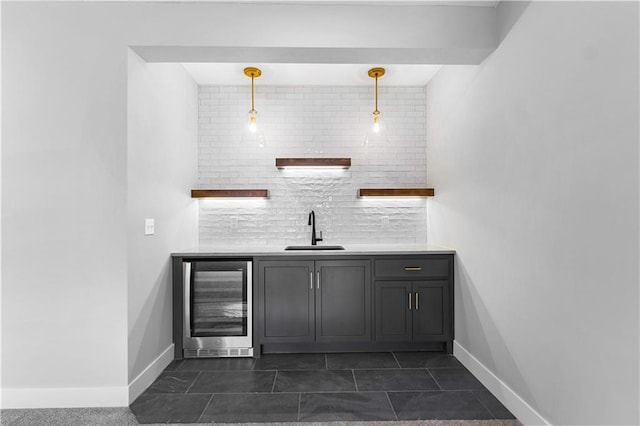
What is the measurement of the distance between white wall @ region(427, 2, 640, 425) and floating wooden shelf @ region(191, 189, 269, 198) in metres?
2.02

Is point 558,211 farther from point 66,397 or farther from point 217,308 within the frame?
point 66,397

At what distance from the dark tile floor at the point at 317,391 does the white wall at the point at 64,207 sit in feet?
1.43

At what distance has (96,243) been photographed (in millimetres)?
2488

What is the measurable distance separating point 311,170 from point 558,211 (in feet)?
8.49

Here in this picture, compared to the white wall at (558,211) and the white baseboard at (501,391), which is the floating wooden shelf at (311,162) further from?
the white baseboard at (501,391)

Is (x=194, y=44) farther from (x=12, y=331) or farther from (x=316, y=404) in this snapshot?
(x=316, y=404)

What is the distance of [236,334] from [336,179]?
1.92 metres

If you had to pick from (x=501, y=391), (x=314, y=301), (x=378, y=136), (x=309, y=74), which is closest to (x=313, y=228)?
(x=314, y=301)

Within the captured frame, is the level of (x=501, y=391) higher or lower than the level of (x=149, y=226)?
lower

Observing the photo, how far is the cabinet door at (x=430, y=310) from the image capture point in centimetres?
336

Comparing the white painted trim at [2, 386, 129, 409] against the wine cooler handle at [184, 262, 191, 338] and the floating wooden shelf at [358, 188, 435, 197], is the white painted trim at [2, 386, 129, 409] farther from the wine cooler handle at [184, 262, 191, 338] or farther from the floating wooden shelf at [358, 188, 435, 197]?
the floating wooden shelf at [358, 188, 435, 197]

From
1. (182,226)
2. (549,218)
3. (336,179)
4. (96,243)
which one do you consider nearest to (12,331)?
(96,243)

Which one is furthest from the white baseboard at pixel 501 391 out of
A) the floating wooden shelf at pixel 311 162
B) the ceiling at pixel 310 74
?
the ceiling at pixel 310 74

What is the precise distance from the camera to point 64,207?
97.7 inches
